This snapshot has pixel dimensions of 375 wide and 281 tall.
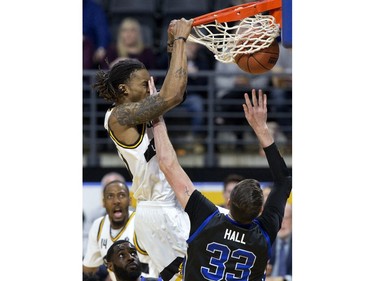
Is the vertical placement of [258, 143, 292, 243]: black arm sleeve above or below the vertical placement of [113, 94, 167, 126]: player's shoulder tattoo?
below

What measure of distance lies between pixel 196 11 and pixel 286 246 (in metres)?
3.48

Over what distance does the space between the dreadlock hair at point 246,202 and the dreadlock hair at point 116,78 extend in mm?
924

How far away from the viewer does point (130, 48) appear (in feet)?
34.5

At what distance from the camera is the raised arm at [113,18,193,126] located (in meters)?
4.61

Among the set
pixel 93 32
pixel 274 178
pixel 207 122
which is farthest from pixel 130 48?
pixel 274 178

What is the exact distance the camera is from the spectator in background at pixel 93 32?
10758 millimetres

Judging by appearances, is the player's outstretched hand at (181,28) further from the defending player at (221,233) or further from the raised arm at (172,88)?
the defending player at (221,233)

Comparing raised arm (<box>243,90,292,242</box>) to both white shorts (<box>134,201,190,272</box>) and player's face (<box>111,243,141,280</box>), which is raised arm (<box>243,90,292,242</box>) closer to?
white shorts (<box>134,201,190,272</box>)

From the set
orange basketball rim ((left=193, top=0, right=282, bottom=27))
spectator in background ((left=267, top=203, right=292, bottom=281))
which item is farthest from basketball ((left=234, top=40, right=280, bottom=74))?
spectator in background ((left=267, top=203, right=292, bottom=281))

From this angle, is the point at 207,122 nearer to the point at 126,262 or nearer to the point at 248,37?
the point at 126,262

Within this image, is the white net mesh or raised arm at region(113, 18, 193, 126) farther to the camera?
the white net mesh

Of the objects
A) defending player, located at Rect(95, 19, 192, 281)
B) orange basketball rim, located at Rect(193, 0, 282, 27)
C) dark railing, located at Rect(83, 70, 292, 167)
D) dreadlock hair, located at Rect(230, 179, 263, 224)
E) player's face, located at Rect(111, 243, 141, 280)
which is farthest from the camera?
dark railing, located at Rect(83, 70, 292, 167)
